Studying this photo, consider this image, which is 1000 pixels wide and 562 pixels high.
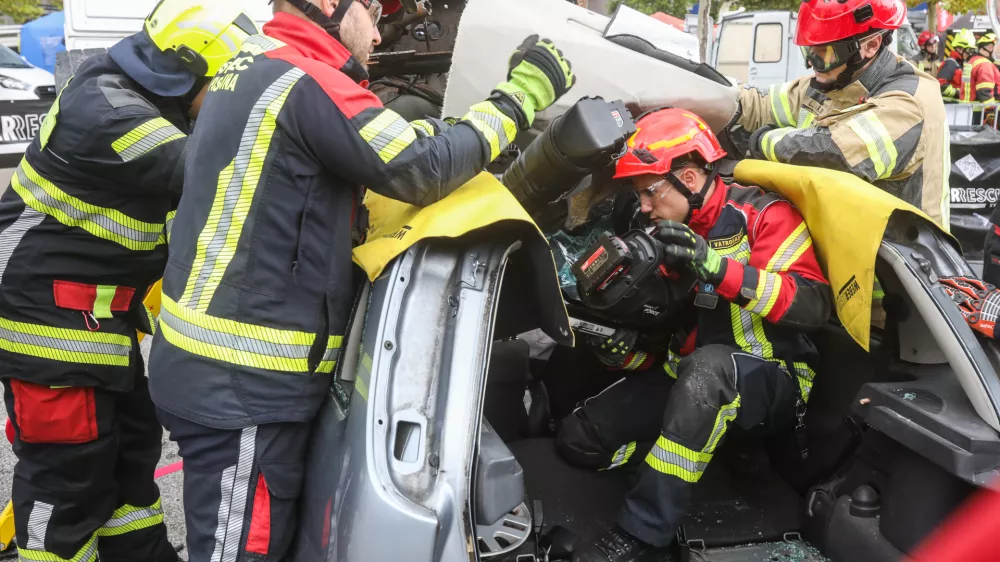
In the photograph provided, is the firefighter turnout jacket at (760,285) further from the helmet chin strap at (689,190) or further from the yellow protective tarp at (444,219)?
the yellow protective tarp at (444,219)

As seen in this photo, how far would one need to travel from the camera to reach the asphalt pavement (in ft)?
10.8

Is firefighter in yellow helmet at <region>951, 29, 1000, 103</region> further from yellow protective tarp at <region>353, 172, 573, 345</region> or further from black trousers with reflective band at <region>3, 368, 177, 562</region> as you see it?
black trousers with reflective band at <region>3, 368, 177, 562</region>

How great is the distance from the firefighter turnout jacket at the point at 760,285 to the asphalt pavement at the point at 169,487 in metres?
2.19

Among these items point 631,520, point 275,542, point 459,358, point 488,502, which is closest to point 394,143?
point 459,358

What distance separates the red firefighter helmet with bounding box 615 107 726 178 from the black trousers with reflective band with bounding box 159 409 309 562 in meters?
1.41

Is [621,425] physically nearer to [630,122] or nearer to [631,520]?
[631,520]

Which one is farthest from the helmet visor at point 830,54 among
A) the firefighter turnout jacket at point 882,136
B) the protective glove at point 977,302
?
the protective glove at point 977,302

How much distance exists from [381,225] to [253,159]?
1.18ft

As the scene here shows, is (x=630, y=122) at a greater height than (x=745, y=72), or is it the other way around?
(x=630, y=122)

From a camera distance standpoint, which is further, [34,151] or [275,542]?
[34,151]

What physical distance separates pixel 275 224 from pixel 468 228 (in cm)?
47

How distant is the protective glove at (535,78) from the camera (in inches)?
79.9

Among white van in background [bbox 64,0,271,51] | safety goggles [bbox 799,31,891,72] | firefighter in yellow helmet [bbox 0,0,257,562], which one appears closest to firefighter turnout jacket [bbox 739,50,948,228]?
safety goggles [bbox 799,31,891,72]

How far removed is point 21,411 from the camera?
2521 millimetres
